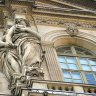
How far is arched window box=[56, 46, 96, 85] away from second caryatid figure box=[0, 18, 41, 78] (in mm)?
1530

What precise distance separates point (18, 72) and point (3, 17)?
201 inches

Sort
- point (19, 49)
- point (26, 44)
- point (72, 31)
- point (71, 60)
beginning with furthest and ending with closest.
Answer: point (72, 31) → point (71, 60) → point (26, 44) → point (19, 49)

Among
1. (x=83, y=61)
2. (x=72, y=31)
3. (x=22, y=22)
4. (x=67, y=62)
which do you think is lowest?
(x=67, y=62)

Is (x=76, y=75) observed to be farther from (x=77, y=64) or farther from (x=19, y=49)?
(x=19, y=49)

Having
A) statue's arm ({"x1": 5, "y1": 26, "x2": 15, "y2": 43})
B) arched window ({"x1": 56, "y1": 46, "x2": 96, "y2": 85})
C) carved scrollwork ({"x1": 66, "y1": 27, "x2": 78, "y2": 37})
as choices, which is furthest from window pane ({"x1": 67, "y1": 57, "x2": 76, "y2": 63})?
statue's arm ({"x1": 5, "y1": 26, "x2": 15, "y2": 43})

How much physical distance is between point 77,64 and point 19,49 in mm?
2925

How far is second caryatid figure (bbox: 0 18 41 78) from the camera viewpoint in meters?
13.7

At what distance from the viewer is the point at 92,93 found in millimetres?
12273

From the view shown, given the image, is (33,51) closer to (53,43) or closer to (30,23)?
(53,43)

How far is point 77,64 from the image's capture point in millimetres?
16266

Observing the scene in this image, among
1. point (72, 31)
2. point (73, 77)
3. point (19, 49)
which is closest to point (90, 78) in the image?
A: point (73, 77)

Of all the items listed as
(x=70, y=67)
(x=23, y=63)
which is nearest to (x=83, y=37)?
(x=70, y=67)

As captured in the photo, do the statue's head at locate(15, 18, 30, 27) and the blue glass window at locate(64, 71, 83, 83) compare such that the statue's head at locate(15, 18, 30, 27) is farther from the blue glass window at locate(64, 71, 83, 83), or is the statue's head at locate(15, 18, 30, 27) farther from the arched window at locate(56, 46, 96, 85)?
the blue glass window at locate(64, 71, 83, 83)

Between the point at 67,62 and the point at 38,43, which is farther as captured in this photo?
the point at 67,62
